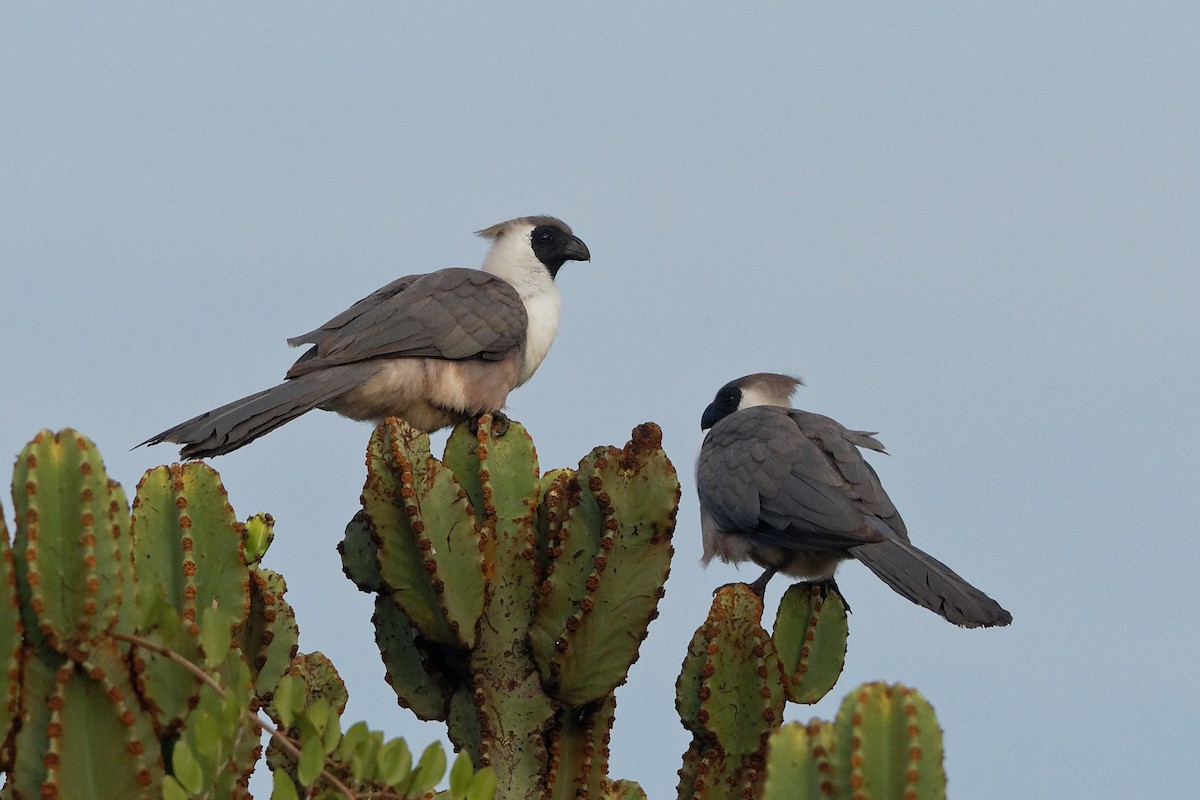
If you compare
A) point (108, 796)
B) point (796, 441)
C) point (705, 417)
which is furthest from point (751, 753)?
point (705, 417)

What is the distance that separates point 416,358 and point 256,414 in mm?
1113

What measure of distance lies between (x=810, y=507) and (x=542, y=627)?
1.83 m

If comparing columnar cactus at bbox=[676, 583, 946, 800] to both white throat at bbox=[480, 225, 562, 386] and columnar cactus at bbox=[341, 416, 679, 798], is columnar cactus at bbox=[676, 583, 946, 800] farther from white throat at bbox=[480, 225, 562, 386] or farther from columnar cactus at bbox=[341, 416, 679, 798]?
white throat at bbox=[480, 225, 562, 386]

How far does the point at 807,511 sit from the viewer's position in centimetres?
736

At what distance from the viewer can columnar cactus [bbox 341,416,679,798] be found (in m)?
5.91

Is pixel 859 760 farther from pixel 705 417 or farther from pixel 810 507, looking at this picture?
pixel 705 417

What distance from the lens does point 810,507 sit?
7363 mm

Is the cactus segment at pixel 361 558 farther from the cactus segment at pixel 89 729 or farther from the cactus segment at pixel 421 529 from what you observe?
the cactus segment at pixel 89 729

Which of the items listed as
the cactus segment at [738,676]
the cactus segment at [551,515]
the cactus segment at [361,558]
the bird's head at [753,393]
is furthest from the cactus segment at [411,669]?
the bird's head at [753,393]

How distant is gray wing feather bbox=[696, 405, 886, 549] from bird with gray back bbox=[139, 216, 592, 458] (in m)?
1.21

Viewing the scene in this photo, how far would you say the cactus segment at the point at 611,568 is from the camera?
590 cm

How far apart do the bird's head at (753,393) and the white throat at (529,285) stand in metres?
1.63

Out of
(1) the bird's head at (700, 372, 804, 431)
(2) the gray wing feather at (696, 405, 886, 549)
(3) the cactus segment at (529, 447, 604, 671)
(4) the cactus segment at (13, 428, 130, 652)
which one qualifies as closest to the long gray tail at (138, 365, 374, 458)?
(3) the cactus segment at (529, 447, 604, 671)

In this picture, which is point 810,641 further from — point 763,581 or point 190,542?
point 190,542
